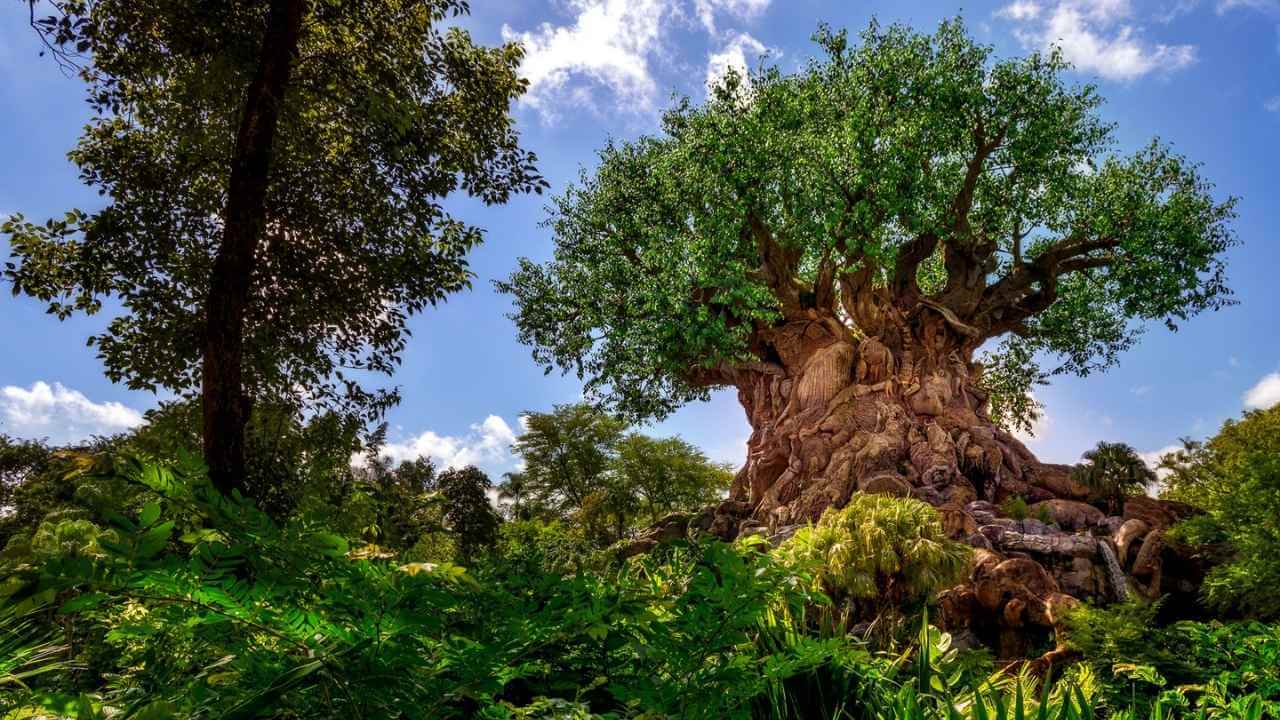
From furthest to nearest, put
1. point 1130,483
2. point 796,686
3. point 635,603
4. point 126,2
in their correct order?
point 1130,483 < point 126,2 < point 796,686 < point 635,603

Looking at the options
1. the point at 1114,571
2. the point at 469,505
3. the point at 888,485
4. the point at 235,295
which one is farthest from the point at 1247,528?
the point at 469,505

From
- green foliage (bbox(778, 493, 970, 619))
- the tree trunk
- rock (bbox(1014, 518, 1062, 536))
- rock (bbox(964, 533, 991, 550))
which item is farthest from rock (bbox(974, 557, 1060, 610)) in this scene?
the tree trunk

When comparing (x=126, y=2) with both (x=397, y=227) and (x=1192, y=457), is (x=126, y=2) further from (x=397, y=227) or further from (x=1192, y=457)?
(x=1192, y=457)

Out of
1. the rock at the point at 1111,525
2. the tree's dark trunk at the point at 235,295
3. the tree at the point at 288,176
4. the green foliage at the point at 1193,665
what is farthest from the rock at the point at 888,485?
the tree's dark trunk at the point at 235,295

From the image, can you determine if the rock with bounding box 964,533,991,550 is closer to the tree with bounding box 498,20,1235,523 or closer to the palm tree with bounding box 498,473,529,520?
the tree with bounding box 498,20,1235,523

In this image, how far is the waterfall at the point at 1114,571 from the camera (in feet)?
32.6

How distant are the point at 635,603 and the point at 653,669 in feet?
0.81

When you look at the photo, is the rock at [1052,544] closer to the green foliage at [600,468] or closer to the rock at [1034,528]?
the rock at [1034,528]

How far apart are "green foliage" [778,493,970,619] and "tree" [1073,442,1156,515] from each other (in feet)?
23.3

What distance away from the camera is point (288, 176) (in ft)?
26.0

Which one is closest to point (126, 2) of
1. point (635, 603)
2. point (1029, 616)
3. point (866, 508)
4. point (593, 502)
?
point (635, 603)

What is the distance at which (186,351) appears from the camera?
7.62 metres

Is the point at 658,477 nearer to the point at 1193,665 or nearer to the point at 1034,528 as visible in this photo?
the point at 1034,528

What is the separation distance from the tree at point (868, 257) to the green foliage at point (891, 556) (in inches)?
168
